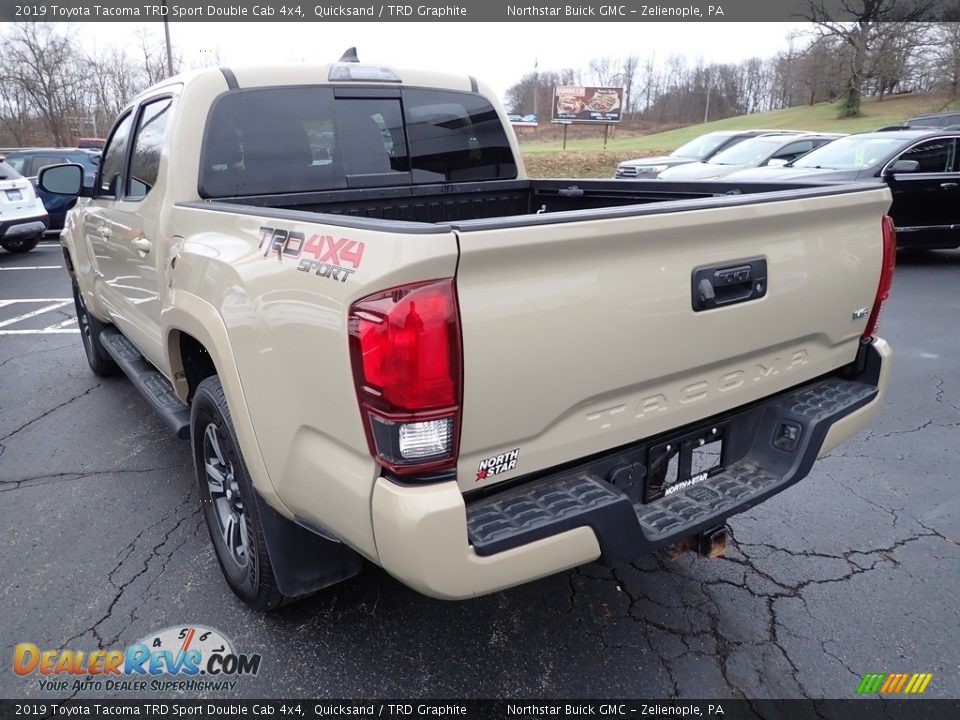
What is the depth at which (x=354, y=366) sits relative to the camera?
174 cm

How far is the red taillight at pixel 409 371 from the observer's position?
167cm

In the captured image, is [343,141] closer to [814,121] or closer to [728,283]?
[728,283]

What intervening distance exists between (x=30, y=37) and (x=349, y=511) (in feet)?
154

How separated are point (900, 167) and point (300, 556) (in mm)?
9539

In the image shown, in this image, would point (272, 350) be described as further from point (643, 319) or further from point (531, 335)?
point (643, 319)

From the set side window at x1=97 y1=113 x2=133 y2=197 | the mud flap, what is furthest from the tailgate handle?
side window at x1=97 y1=113 x2=133 y2=197

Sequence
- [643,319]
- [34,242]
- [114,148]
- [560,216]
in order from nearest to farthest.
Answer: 1. [560,216]
2. [643,319]
3. [114,148]
4. [34,242]

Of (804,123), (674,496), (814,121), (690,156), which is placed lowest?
(674,496)

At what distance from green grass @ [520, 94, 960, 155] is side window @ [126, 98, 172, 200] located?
3436cm

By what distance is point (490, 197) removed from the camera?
409 centimetres

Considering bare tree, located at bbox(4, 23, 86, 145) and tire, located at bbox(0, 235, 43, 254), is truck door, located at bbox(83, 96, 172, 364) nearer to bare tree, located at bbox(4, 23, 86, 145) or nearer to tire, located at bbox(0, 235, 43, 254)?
tire, located at bbox(0, 235, 43, 254)

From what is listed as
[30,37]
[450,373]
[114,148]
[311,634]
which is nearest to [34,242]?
[114,148]

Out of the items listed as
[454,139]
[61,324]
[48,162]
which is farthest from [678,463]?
[48,162]

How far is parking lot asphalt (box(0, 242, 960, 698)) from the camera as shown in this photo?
7.87 ft
